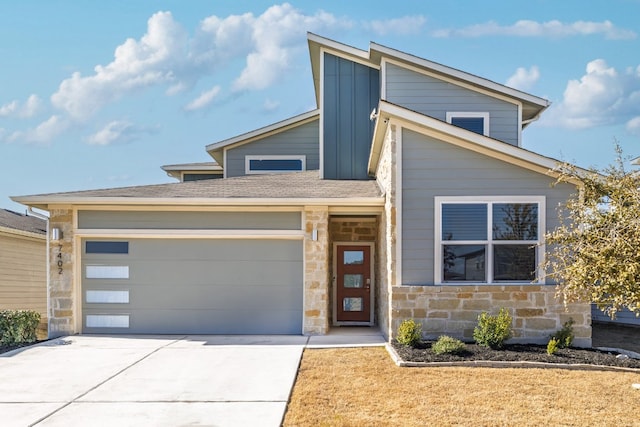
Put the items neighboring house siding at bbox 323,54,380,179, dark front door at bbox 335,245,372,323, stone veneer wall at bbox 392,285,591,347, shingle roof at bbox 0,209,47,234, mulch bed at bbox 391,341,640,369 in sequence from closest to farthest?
mulch bed at bbox 391,341,640,369 < stone veneer wall at bbox 392,285,591,347 < dark front door at bbox 335,245,372,323 < neighboring house siding at bbox 323,54,380,179 < shingle roof at bbox 0,209,47,234

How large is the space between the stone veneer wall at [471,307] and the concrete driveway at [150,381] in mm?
2307

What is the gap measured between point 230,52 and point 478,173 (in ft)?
39.6

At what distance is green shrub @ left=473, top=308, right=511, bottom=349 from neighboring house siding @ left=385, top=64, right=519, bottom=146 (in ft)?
18.6

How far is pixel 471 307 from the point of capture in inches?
348

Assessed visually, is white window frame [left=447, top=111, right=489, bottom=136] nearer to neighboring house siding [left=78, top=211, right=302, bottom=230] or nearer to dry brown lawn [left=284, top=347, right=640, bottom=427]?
neighboring house siding [left=78, top=211, right=302, bottom=230]

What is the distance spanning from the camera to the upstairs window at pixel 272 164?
15.6 metres

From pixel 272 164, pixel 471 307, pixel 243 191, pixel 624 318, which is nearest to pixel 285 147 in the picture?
pixel 272 164

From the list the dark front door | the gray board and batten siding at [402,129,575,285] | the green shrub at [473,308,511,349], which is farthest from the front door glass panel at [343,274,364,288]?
the green shrub at [473,308,511,349]

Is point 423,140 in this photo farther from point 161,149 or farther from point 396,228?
point 161,149

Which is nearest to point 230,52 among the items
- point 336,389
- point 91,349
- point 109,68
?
point 109,68

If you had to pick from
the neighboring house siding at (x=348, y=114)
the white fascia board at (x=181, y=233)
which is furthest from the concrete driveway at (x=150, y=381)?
the neighboring house siding at (x=348, y=114)

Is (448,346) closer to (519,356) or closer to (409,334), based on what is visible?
(409,334)

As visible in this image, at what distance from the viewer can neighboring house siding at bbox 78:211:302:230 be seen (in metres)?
10.4

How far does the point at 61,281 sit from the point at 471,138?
8.76m
